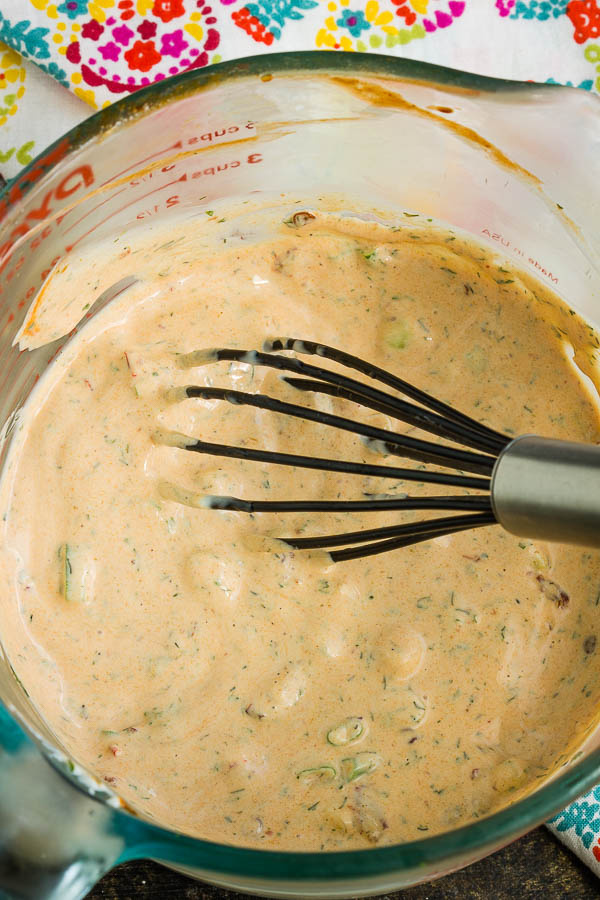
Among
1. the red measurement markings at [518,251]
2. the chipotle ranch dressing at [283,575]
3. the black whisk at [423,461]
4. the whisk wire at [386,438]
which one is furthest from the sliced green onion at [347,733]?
the red measurement markings at [518,251]

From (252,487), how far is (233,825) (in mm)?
407

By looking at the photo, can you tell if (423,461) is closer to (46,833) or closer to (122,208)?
(122,208)

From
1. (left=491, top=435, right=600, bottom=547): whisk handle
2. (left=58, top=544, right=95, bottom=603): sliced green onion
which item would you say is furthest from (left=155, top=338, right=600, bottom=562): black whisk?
(left=58, top=544, right=95, bottom=603): sliced green onion

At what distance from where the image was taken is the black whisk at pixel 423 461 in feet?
2.83

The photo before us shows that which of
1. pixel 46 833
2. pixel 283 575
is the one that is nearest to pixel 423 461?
pixel 283 575

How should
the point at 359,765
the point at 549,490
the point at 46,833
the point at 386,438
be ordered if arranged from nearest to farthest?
the point at 46,833
the point at 549,490
the point at 386,438
the point at 359,765

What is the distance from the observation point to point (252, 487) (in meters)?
1.22

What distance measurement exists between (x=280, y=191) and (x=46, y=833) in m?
0.83

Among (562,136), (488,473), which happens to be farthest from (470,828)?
(562,136)

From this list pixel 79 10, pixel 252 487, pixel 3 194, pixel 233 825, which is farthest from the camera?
pixel 79 10

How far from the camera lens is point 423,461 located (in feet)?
3.64

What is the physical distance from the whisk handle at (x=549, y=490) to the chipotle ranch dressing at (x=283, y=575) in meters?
0.30

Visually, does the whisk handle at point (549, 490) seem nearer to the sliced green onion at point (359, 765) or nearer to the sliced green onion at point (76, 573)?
the sliced green onion at point (359, 765)

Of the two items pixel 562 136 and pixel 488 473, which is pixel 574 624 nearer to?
pixel 488 473
